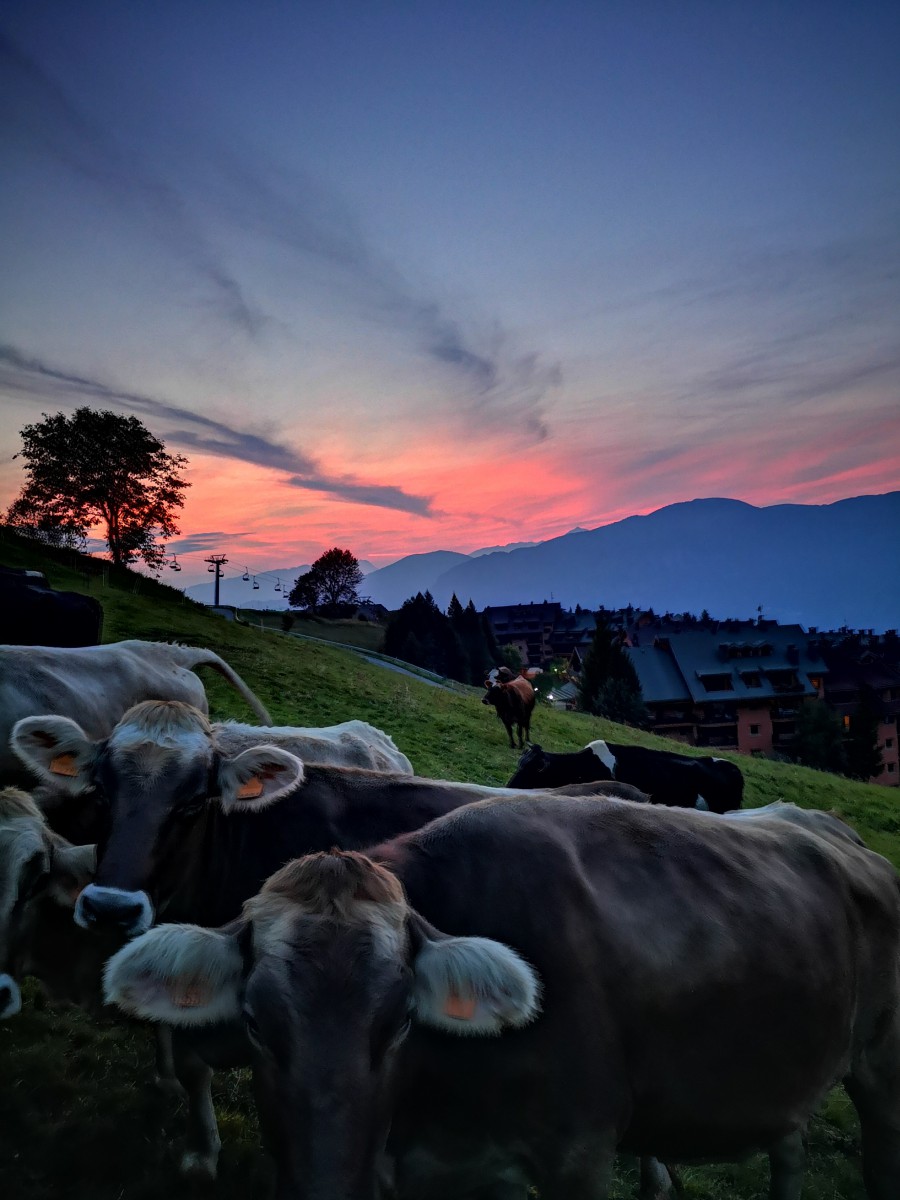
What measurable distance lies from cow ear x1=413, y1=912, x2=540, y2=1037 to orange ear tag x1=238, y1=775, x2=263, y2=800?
2.31 m

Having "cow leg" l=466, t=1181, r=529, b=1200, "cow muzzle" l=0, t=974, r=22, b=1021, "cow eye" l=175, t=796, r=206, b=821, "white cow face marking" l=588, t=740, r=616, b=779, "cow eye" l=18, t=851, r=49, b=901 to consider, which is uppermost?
"cow eye" l=175, t=796, r=206, b=821

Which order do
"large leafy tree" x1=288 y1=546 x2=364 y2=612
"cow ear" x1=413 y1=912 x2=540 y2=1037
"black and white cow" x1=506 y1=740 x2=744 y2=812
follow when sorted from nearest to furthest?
"cow ear" x1=413 y1=912 x2=540 y2=1037, "black and white cow" x1=506 y1=740 x2=744 y2=812, "large leafy tree" x1=288 y1=546 x2=364 y2=612

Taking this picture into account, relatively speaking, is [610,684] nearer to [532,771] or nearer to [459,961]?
[532,771]

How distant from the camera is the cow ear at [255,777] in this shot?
4438 millimetres

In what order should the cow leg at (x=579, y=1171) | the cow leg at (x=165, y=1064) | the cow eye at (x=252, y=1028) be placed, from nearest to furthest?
the cow eye at (x=252, y=1028), the cow leg at (x=579, y=1171), the cow leg at (x=165, y=1064)

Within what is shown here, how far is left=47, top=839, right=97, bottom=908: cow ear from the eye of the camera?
476 centimetres

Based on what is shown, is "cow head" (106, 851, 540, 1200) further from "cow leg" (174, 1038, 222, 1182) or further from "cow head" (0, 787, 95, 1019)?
"cow head" (0, 787, 95, 1019)

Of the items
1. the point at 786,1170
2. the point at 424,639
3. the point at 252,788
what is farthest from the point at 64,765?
the point at 424,639

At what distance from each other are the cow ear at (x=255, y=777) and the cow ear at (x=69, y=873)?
129 cm

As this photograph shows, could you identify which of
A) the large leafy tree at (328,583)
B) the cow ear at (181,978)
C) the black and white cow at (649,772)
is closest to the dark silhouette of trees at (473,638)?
the large leafy tree at (328,583)

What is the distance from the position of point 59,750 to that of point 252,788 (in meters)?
1.50

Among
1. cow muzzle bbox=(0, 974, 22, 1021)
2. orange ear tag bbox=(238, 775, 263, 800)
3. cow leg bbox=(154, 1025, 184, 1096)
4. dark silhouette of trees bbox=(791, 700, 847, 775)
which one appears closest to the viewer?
cow muzzle bbox=(0, 974, 22, 1021)

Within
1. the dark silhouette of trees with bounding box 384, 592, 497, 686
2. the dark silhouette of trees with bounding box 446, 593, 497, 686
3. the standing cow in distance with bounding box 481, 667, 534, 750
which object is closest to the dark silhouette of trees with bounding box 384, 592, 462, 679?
the dark silhouette of trees with bounding box 384, 592, 497, 686

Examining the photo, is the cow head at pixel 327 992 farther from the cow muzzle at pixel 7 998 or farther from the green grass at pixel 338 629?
the green grass at pixel 338 629
